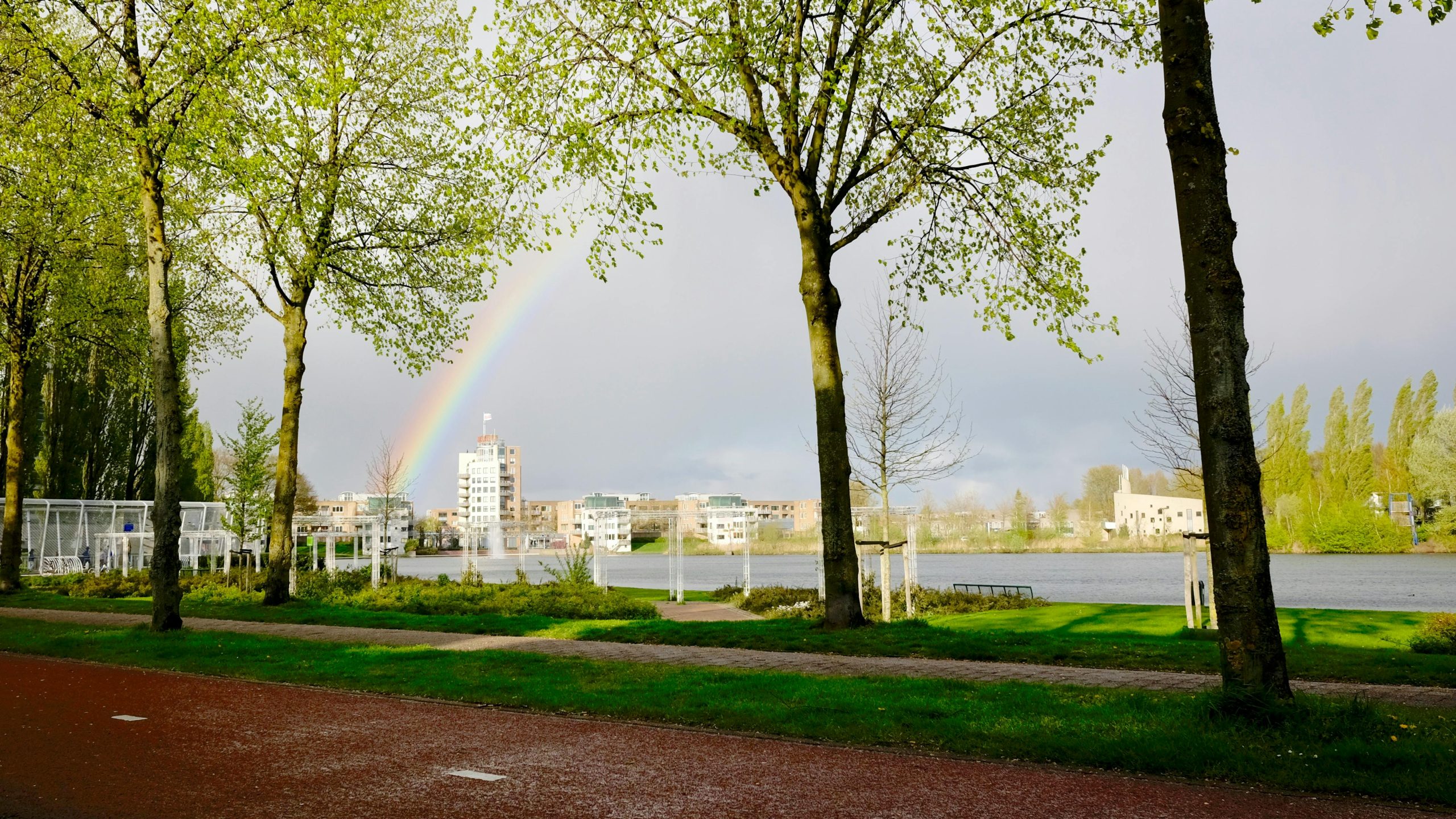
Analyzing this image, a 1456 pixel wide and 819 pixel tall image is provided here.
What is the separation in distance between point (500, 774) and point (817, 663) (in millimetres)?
5245

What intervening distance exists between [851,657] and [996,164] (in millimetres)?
7613

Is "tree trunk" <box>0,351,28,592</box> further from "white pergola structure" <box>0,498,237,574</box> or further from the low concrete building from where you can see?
the low concrete building

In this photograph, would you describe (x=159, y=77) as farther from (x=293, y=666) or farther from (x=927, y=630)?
(x=927, y=630)

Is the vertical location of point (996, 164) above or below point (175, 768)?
above

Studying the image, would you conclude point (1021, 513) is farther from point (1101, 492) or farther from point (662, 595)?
point (662, 595)

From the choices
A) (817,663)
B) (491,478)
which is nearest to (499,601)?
(817,663)

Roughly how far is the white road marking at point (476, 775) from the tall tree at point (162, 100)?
1090 centimetres

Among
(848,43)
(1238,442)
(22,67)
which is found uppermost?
(22,67)

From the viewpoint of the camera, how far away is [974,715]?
7285mm

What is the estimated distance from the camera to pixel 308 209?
18234mm

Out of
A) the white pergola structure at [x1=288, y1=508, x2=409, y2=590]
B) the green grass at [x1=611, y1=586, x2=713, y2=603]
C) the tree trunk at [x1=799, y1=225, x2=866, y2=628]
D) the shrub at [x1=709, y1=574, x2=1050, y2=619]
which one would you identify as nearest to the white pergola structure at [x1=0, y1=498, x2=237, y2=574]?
the white pergola structure at [x1=288, y1=508, x2=409, y2=590]

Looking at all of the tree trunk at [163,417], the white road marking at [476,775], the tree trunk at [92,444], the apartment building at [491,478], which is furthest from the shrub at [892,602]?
the apartment building at [491,478]

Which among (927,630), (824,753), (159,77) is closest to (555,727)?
(824,753)

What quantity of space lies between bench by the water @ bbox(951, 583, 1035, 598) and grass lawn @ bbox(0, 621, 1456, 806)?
1622cm
